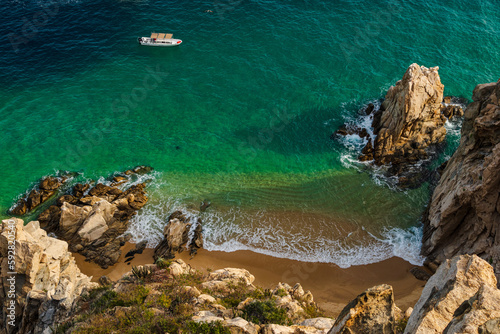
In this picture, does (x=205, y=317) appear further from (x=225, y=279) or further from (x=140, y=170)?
(x=140, y=170)

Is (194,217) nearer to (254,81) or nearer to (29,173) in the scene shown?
(29,173)

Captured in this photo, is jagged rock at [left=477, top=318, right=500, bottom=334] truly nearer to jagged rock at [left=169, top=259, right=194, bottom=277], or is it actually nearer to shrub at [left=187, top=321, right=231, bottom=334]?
shrub at [left=187, top=321, right=231, bottom=334]

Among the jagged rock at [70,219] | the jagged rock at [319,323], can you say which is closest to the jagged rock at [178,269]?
the jagged rock at [319,323]

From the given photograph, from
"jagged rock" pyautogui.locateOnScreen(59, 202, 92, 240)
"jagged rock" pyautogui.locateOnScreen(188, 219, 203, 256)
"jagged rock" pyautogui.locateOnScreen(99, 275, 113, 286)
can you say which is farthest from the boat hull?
"jagged rock" pyautogui.locateOnScreen(99, 275, 113, 286)

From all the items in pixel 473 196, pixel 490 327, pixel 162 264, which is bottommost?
pixel 162 264

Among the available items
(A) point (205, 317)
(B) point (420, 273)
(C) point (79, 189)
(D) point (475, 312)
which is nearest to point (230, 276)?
(A) point (205, 317)
